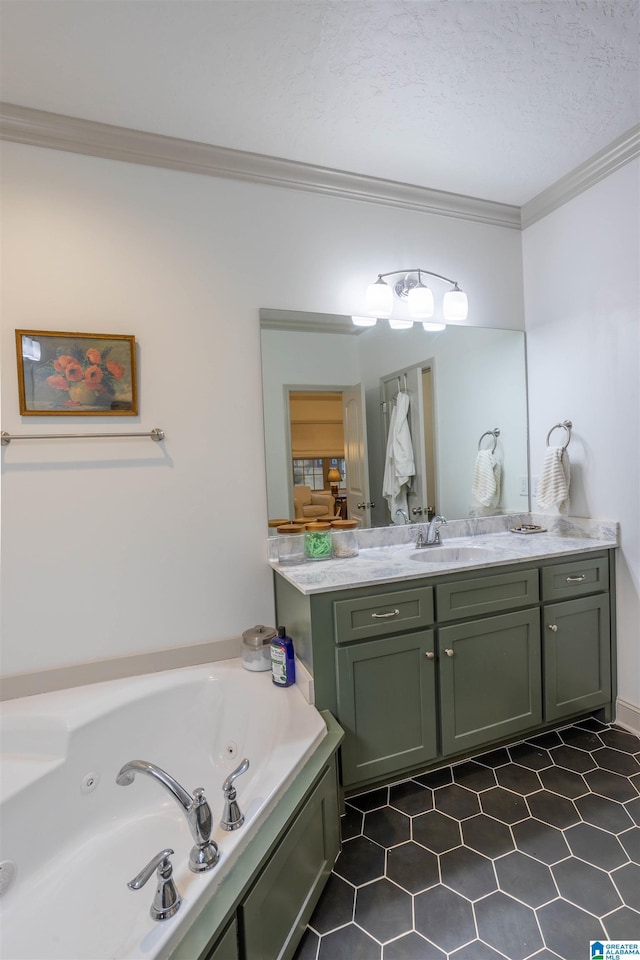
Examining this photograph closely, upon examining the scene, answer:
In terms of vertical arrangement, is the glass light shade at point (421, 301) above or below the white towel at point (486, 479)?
above

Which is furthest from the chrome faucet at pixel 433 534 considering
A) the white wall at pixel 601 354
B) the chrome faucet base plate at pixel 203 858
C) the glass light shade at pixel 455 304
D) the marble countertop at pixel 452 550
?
the chrome faucet base plate at pixel 203 858

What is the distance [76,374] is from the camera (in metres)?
1.84

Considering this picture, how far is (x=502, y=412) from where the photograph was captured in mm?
2682

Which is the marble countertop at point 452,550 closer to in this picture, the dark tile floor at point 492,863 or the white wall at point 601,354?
the white wall at point 601,354

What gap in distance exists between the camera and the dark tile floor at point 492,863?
50.6 inches

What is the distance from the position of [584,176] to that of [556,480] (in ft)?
4.81

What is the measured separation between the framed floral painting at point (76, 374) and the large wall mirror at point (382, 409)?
0.59 meters

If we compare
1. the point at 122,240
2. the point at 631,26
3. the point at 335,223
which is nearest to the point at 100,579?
the point at 122,240

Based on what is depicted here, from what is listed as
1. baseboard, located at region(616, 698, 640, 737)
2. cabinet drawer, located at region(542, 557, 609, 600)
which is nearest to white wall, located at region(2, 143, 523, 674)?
cabinet drawer, located at region(542, 557, 609, 600)

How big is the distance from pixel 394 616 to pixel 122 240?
1.85 meters

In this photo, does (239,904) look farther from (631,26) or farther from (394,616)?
(631,26)

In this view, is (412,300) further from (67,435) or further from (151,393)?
(67,435)

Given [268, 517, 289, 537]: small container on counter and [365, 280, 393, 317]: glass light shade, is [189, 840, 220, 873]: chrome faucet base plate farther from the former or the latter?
[365, 280, 393, 317]: glass light shade

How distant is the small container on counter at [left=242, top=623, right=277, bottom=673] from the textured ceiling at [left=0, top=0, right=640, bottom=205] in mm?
2058
